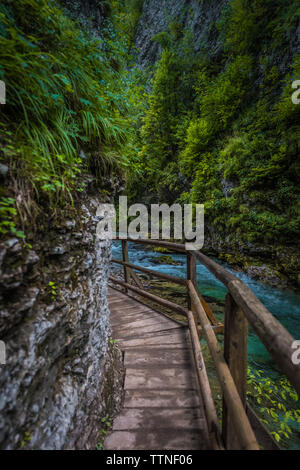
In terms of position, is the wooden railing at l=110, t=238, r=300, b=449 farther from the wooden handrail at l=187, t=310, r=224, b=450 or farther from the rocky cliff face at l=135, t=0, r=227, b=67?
the rocky cliff face at l=135, t=0, r=227, b=67

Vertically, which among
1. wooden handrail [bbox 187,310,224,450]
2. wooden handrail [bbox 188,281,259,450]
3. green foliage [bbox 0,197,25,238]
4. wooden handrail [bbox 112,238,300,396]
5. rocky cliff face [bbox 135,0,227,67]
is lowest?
wooden handrail [bbox 187,310,224,450]

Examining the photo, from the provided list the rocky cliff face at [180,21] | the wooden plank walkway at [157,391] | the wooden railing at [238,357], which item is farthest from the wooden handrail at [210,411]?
the rocky cliff face at [180,21]

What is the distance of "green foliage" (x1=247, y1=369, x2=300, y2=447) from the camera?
6.93 feet

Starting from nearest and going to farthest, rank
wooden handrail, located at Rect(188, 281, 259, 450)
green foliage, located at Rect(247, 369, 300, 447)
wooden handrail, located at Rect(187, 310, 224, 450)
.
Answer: wooden handrail, located at Rect(188, 281, 259, 450) → wooden handrail, located at Rect(187, 310, 224, 450) → green foliage, located at Rect(247, 369, 300, 447)

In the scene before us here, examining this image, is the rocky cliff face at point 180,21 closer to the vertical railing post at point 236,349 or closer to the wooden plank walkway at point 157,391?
the wooden plank walkway at point 157,391

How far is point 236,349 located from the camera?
1.04 metres

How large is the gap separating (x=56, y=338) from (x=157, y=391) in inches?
50.7

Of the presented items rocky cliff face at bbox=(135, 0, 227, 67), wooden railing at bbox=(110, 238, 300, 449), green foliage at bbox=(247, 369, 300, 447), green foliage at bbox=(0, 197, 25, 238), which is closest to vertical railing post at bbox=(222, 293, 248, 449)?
wooden railing at bbox=(110, 238, 300, 449)

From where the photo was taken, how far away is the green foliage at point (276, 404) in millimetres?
2113

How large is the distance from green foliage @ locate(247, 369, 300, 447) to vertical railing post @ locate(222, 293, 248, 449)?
167 cm

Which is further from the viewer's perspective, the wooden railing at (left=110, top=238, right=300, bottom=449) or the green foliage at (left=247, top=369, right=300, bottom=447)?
the green foliage at (left=247, top=369, right=300, bottom=447)

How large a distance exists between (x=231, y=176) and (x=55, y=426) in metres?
7.87

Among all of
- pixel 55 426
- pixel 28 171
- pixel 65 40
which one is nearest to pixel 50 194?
pixel 28 171

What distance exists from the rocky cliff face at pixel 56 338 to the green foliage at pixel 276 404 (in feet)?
5.92
